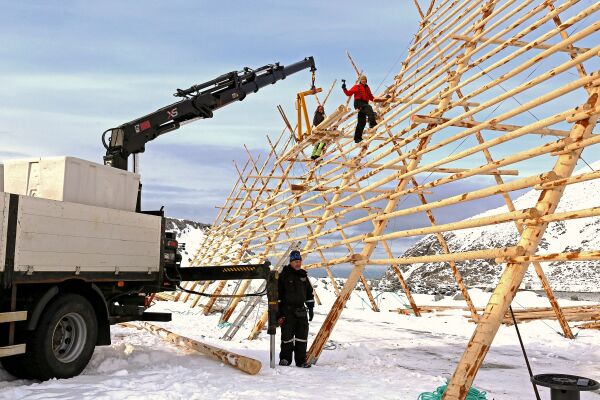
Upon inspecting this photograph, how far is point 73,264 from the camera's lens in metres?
6.79

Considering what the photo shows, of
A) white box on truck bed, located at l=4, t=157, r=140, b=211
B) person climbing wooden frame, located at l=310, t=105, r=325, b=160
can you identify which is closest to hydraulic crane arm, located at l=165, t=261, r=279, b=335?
white box on truck bed, located at l=4, t=157, r=140, b=211

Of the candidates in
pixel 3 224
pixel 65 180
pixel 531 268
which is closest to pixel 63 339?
pixel 3 224

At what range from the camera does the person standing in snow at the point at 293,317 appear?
26.8 feet

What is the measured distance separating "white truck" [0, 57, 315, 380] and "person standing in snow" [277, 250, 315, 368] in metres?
0.21

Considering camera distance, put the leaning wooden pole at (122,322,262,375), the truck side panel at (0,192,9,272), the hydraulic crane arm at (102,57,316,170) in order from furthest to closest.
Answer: the hydraulic crane arm at (102,57,316,170) < the leaning wooden pole at (122,322,262,375) < the truck side panel at (0,192,9,272)

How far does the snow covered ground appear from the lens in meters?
6.12

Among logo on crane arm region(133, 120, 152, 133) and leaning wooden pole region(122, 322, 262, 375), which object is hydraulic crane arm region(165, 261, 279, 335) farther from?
logo on crane arm region(133, 120, 152, 133)

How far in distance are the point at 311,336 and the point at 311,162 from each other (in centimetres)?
543

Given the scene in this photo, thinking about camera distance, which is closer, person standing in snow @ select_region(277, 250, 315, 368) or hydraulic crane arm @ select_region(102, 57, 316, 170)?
person standing in snow @ select_region(277, 250, 315, 368)

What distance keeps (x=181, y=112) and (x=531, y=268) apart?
93.3ft

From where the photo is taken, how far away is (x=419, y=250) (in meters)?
38.8

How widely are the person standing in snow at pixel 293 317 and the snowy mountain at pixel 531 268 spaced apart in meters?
19.2

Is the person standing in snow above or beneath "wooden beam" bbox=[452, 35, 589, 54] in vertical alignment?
beneath

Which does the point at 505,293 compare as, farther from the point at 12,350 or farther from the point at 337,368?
the point at 12,350
